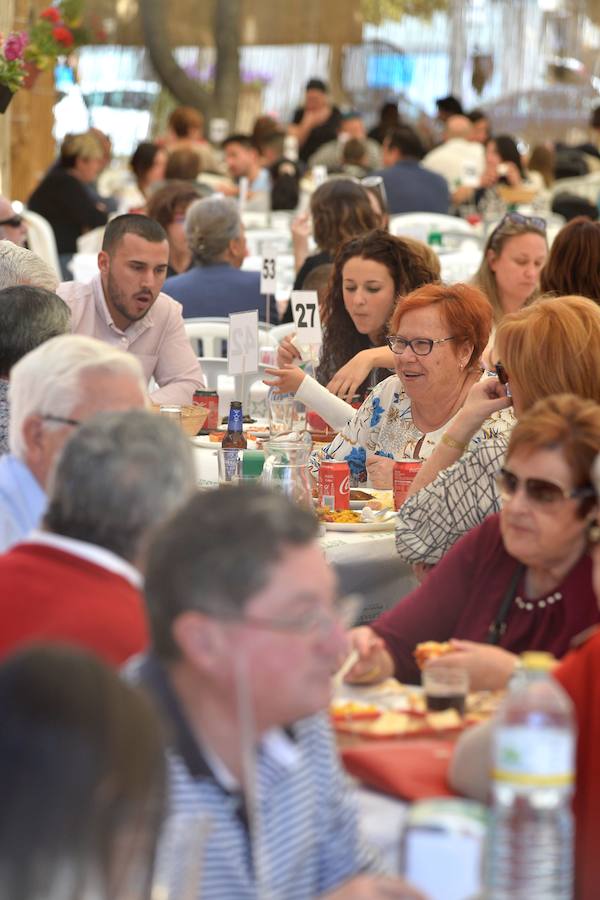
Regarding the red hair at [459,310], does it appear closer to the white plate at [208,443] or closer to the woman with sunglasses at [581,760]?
the white plate at [208,443]

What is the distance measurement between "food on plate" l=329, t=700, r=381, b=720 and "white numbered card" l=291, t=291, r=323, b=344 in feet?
9.91

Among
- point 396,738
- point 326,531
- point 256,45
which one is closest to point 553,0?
point 256,45

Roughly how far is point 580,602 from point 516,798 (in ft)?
3.74

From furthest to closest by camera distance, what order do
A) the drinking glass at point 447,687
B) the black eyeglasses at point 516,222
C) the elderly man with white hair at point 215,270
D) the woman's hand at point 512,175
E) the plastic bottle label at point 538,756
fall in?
the woman's hand at point 512,175, the elderly man with white hair at point 215,270, the black eyeglasses at point 516,222, the drinking glass at point 447,687, the plastic bottle label at point 538,756

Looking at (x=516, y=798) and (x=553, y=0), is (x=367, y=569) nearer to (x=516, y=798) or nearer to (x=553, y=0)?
(x=516, y=798)

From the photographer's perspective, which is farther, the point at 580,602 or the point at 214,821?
the point at 580,602

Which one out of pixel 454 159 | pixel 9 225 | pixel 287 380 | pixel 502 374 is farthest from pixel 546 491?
pixel 454 159

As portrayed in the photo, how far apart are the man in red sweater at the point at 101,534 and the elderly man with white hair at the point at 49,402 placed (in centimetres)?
50

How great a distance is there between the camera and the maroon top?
266 cm

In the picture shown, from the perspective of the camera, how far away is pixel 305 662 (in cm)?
169

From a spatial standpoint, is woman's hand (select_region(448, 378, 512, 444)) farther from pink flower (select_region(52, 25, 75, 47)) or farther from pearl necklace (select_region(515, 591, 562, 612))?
pink flower (select_region(52, 25, 75, 47))

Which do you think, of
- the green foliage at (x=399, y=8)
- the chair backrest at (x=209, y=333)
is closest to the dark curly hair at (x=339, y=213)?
the chair backrest at (x=209, y=333)

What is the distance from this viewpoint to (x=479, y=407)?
3674 millimetres

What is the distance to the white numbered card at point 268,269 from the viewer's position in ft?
20.2
